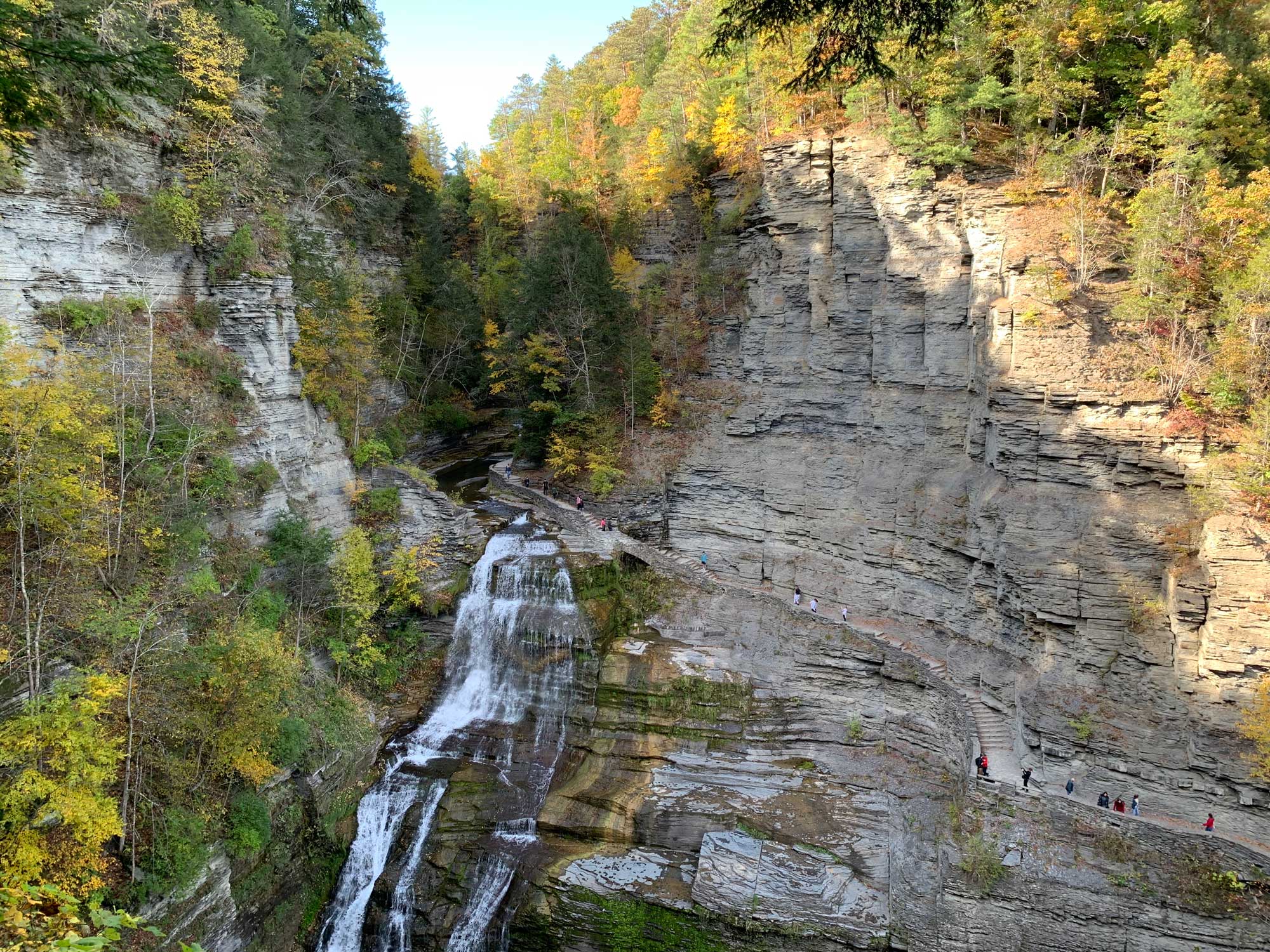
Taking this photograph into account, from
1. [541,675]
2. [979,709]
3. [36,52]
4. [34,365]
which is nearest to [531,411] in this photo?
[541,675]

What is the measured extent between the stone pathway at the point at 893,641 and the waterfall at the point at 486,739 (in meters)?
2.26

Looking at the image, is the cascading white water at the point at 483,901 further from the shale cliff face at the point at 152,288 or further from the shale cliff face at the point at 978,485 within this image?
the shale cliff face at the point at 978,485

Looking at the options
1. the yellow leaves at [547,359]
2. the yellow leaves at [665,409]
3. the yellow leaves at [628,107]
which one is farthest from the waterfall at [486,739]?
the yellow leaves at [628,107]

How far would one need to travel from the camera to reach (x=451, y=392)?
129 feet

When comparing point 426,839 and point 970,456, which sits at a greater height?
point 970,456

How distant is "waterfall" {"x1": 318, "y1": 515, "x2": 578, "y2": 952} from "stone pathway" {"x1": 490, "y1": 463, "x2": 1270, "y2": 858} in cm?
226

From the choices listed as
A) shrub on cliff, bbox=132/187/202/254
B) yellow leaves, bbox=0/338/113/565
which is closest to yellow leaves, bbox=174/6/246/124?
shrub on cliff, bbox=132/187/202/254

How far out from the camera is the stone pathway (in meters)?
17.0

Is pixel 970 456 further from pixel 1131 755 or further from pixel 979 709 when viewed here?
pixel 1131 755

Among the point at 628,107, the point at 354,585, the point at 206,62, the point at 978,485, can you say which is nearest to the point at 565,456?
the point at 354,585

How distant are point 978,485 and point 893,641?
19.0ft

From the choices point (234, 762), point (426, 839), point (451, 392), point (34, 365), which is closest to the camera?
point (234, 762)

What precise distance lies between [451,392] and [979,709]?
30.4 m

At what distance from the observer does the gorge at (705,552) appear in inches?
607
